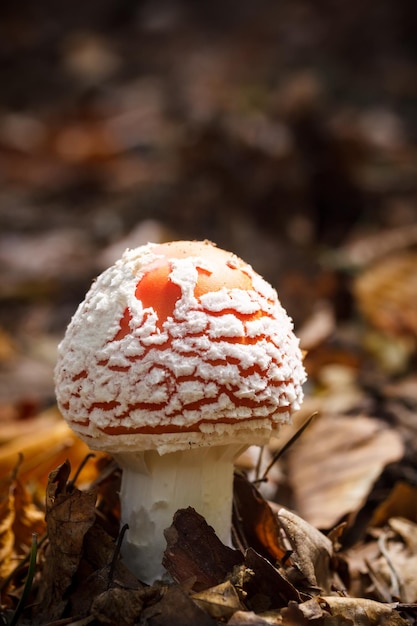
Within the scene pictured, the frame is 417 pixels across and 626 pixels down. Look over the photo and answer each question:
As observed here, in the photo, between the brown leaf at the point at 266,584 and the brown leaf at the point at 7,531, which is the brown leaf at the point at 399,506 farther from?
the brown leaf at the point at 7,531

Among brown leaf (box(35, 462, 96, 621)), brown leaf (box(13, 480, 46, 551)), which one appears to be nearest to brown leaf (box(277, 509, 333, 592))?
brown leaf (box(35, 462, 96, 621))

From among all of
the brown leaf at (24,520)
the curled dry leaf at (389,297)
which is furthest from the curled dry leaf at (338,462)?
the curled dry leaf at (389,297)

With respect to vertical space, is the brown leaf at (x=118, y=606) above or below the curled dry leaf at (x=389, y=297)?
below

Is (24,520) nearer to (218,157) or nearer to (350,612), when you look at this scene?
(350,612)

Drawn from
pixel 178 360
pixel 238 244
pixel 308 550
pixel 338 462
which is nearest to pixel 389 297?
pixel 238 244

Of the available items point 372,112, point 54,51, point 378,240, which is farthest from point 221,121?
point 54,51

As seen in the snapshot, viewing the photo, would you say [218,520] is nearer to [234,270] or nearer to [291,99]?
[234,270]
